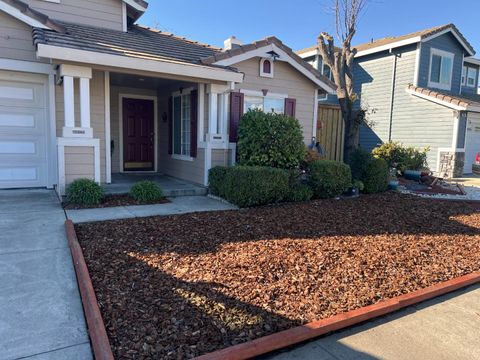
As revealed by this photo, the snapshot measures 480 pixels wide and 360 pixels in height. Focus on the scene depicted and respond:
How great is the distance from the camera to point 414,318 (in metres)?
3.16

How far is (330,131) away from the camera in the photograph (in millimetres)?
12086

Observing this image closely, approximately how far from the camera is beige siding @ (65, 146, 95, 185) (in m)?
6.70

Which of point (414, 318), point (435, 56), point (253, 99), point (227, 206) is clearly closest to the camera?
point (414, 318)

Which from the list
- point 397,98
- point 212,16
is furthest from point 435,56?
point 212,16

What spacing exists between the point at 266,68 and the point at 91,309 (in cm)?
767

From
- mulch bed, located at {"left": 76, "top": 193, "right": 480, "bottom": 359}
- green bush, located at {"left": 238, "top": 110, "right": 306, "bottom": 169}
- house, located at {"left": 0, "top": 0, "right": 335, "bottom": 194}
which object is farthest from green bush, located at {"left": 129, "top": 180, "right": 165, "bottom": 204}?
green bush, located at {"left": 238, "top": 110, "right": 306, "bottom": 169}

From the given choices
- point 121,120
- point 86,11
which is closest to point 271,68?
point 121,120

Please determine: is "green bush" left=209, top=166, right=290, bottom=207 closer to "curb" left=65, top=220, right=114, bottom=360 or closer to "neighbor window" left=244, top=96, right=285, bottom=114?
"neighbor window" left=244, top=96, right=285, bottom=114

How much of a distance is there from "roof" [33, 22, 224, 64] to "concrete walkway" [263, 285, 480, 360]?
615cm

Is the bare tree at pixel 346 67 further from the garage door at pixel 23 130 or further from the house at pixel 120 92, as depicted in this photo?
the garage door at pixel 23 130

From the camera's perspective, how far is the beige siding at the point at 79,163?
6.70 metres

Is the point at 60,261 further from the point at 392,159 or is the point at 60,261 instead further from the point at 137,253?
the point at 392,159

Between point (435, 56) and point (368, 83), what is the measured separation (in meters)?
2.89

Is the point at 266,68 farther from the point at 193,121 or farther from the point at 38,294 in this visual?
the point at 38,294
